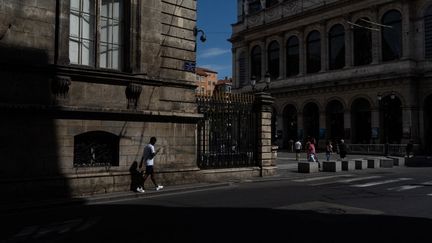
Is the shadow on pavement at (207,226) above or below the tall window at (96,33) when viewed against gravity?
below

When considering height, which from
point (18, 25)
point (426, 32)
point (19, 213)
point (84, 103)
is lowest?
point (19, 213)

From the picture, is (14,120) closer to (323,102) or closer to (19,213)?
(19,213)

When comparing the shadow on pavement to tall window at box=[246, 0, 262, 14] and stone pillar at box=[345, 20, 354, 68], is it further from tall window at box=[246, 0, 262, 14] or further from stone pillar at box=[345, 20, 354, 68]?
tall window at box=[246, 0, 262, 14]

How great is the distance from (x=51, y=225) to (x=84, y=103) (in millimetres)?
5454

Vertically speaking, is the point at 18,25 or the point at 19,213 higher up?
the point at 18,25

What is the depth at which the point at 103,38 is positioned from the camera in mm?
15719

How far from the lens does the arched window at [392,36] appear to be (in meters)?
47.5

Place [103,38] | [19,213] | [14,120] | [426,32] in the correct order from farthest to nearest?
[426,32], [103,38], [14,120], [19,213]

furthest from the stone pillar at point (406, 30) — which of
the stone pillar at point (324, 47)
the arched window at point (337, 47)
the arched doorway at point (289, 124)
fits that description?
the arched doorway at point (289, 124)

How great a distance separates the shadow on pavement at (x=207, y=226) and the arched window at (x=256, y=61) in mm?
54467

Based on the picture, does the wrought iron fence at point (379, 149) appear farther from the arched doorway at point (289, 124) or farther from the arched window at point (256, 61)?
the arched window at point (256, 61)

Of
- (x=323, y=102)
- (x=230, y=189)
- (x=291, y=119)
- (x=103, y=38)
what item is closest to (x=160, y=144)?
(x=230, y=189)

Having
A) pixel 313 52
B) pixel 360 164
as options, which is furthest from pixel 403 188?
pixel 313 52

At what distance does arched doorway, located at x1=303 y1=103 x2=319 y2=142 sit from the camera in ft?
183
